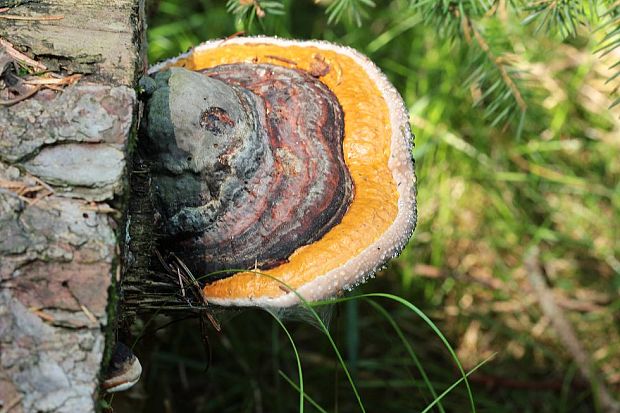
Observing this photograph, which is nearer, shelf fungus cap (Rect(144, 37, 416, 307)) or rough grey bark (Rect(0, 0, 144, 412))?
rough grey bark (Rect(0, 0, 144, 412))

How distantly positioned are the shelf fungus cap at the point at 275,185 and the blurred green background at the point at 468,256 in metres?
1.38

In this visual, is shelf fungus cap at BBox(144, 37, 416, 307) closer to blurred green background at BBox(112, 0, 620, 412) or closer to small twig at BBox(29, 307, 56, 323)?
small twig at BBox(29, 307, 56, 323)

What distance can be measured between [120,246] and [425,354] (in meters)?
2.39

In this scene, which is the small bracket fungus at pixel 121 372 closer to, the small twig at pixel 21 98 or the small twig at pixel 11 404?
the small twig at pixel 11 404

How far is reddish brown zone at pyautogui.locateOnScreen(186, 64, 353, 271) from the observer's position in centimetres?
185

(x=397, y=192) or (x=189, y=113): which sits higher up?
(x=189, y=113)

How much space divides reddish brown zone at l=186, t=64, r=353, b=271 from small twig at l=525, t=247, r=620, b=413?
2013 millimetres

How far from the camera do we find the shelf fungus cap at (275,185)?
1.76 m

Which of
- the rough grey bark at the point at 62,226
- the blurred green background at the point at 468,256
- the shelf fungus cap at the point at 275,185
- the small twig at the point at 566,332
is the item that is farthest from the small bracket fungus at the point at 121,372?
the small twig at the point at 566,332

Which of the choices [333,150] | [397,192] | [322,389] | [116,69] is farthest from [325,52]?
[322,389]

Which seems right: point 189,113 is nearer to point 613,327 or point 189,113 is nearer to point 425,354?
point 425,354

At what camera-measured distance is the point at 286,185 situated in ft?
6.28

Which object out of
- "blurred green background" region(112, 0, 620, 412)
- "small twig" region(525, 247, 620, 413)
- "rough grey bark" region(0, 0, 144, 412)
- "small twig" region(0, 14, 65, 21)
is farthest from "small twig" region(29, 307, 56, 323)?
"small twig" region(525, 247, 620, 413)

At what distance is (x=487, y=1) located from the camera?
2.42 metres
